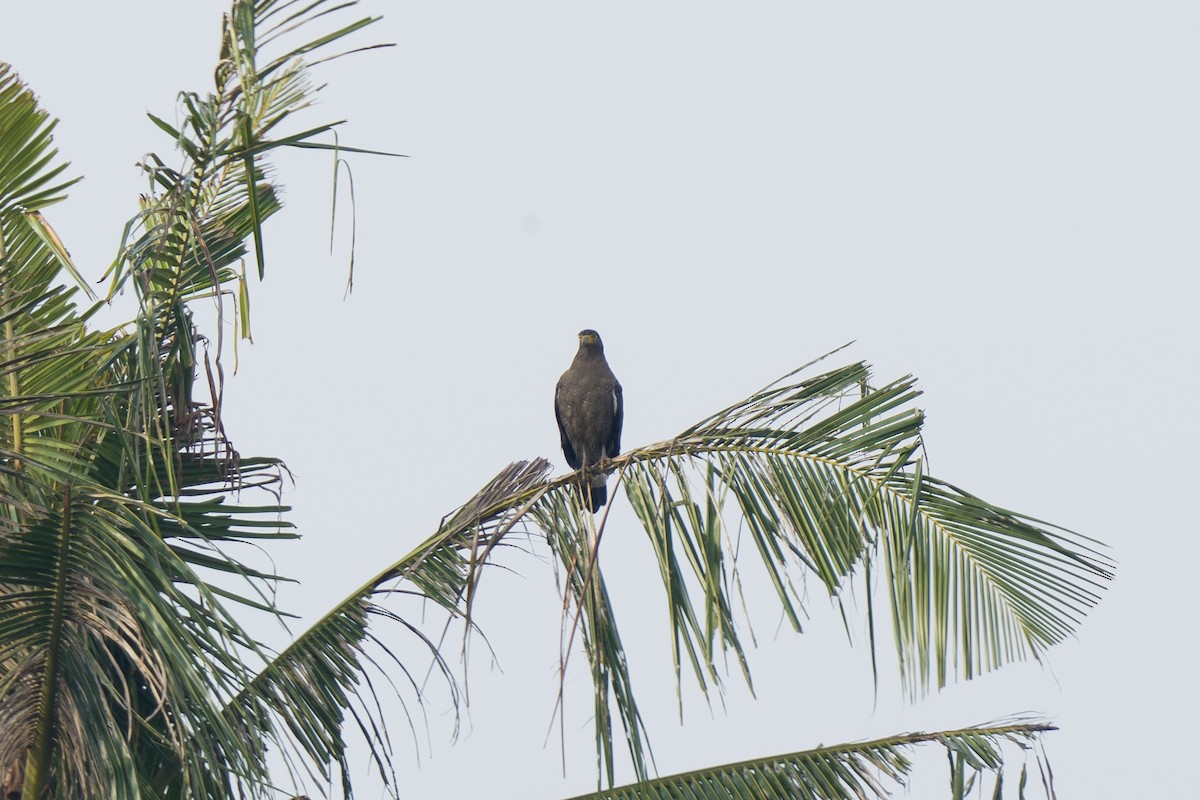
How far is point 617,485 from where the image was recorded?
13.3 ft

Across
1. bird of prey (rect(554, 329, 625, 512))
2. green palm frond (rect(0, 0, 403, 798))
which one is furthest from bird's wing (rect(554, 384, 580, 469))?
green palm frond (rect(0, 0, 403, 798))

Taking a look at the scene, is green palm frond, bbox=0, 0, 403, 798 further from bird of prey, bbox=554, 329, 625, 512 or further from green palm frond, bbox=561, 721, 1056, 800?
bird of prey, bbox=554, 329, 625, 512

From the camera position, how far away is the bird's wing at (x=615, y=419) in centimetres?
845

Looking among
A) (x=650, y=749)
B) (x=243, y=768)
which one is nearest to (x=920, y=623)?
(x=650, y=749)

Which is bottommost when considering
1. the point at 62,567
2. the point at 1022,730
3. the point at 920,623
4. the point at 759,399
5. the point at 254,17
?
the point at 1022,730

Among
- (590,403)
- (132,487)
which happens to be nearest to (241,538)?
(132,487)

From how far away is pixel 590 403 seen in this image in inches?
332

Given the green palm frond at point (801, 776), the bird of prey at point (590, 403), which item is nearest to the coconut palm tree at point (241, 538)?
the green palm frond at point (801, 776)

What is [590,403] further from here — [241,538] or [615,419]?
[241,538]

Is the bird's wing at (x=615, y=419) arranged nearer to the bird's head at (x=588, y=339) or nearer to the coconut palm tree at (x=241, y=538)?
the bird's head at (x=588, y=339)

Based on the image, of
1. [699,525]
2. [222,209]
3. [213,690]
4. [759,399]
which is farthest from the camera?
[222,209]

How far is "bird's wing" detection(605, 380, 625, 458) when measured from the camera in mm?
8445

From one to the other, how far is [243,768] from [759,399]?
1.73m

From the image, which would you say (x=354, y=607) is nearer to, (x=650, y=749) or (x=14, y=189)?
(x=650, y=749)
